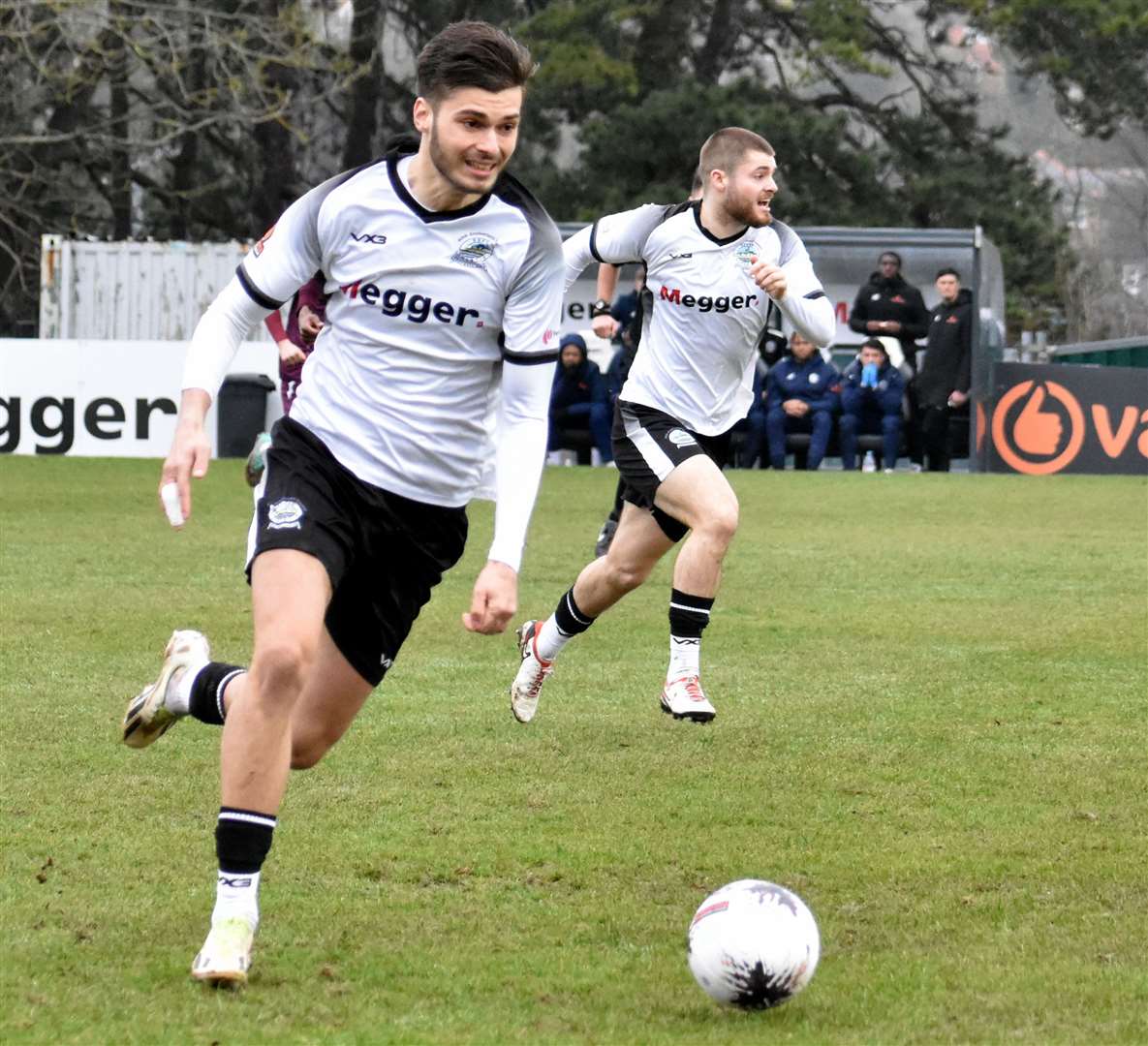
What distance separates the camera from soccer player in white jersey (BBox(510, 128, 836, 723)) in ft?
27.0

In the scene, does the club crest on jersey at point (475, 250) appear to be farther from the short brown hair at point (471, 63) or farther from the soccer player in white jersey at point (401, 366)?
the short brown hair at point (471, 63)

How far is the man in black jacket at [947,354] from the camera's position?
2295cm

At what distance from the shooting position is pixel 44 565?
1314 centimetres

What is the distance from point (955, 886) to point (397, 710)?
3.25 meters

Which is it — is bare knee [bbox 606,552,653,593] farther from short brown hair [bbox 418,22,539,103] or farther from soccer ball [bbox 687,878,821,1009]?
soccer ball [bbox 687,878,821,1009]

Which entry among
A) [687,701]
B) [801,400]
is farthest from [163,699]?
[801,400]

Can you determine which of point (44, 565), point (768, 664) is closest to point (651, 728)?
point (768, 664)

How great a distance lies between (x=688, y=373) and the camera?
8.81 meters

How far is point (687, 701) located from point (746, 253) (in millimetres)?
2021

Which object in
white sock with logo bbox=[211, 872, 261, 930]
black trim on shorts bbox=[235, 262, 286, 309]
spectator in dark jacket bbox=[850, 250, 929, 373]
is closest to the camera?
white sock with logo bbox=[211, 872, 261, 930]

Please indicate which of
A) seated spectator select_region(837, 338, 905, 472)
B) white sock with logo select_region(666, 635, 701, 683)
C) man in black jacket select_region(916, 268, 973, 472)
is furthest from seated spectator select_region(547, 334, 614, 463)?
white sock with logo select_region(666, 635, 701, 683)

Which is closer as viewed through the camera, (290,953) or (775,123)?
(290,953)

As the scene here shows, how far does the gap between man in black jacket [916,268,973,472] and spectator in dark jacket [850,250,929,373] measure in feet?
1.30

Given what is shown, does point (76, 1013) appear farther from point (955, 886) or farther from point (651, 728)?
point (651, 728)
